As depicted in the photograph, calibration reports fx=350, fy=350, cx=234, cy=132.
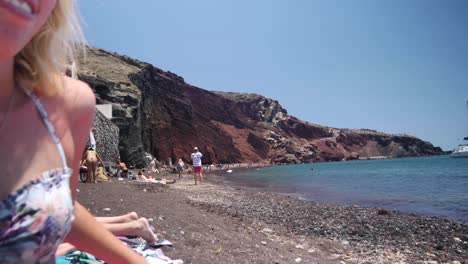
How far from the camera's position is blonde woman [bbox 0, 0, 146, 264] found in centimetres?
91

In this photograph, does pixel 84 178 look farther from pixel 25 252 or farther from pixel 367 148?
pixel 367 148

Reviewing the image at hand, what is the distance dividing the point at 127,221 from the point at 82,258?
0.65m

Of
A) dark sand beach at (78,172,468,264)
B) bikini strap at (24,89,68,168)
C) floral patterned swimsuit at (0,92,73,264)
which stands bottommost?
dark sand beach at (78,172,468,264)

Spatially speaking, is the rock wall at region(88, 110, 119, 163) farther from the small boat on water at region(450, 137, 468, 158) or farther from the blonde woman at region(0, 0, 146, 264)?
the small boat on water at region(450, 137, 468, 158)

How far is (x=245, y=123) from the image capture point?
9594 cm

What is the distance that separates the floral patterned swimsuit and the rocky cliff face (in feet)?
10.6

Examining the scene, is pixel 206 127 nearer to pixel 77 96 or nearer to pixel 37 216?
pixel 77 96

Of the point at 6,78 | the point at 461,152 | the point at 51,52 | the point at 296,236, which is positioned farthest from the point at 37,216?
the point at 461,152

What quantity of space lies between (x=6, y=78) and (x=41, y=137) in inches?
7.7

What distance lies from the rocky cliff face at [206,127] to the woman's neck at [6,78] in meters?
3.10

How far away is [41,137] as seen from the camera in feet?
3.44

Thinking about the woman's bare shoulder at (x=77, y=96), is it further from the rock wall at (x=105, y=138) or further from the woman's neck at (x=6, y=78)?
the rock wall at (x=105, y=138)

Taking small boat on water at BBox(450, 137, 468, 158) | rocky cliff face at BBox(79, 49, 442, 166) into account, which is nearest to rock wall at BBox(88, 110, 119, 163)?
rocky cliff face at BBox(79, 49, 442, 166)

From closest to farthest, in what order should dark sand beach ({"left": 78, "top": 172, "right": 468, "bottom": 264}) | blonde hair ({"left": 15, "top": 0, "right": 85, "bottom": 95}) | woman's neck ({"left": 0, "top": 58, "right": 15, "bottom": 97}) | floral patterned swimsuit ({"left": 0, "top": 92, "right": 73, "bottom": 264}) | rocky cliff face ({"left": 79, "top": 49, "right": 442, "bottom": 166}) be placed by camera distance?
floral patterned swimsuit ({"left": 0, "top": 92, "right": 73, "bottom": 264}) < woman's neck ({"left": 0, "top": 58, "right": 15, "bottom": 97}) < blonde hair ({"left": 15, "top": 0, "right": 85, "bottom": 95}) < dark sand beach ({"left": 78, "top": 172, "right": 468, "bottom": 264}) < rocky cliff face ({"left": 79, "top": 49, "right": 442, "bottom": 166})
